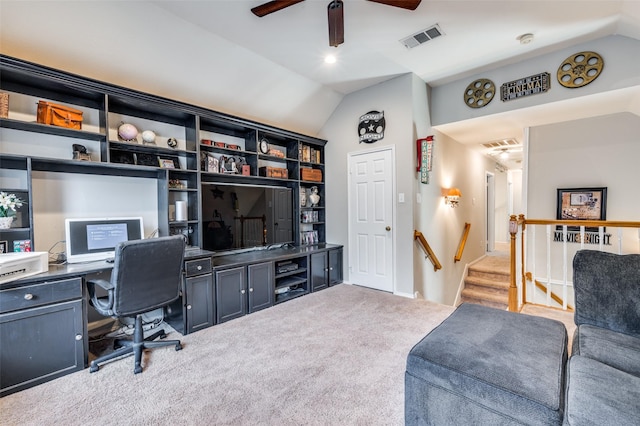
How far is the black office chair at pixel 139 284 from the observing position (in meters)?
2.13

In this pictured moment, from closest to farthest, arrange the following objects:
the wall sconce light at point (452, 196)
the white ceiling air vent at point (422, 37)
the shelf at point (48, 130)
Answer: the shelf at point (48, 130) → the white ceiling air vent at point (422, 37) → the wall sconce light at point (452, 196)

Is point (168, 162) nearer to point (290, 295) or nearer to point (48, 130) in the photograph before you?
point (48, 130)

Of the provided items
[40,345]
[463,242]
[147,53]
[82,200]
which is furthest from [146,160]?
[463,242]

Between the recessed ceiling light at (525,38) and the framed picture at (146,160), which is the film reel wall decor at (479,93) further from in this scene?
the framed picture at (146,160)

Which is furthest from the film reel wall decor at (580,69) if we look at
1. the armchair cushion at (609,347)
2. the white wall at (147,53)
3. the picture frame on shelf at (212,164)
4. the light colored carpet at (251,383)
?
the picture frame on shelf at (212,164)

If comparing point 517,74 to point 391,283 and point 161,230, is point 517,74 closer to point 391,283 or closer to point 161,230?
point 391,283

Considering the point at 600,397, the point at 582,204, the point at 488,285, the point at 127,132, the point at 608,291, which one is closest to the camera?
the point at 600,397

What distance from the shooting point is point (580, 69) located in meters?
3.15

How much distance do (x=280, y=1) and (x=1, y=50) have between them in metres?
2.25

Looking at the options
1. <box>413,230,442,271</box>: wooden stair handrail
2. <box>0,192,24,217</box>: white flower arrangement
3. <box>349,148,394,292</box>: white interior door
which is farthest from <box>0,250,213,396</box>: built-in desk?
<box>413,230,442,271</box>: wooden stair handrail

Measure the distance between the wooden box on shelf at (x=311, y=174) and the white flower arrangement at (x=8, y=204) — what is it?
3.12 meters

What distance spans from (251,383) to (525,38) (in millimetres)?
4167

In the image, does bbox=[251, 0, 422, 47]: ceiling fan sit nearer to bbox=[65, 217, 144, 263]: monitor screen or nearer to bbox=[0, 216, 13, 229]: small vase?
bbox=[65, 217, 144, 263]: monitor screen

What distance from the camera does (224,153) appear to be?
12.4 feet
